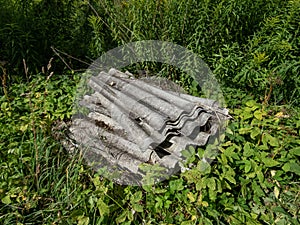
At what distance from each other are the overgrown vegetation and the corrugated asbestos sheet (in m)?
0.15

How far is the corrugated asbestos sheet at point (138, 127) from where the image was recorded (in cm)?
229

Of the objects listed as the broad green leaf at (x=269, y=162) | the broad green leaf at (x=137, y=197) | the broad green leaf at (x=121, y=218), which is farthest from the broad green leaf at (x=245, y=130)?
the broad green leaf at (x=121, y=218)

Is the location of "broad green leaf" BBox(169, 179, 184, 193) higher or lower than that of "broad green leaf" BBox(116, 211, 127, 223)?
higher

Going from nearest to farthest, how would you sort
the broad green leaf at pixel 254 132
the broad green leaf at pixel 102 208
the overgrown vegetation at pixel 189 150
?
the broad green leaf at pixel 102 208
the overgrown vegetation at pixel 189 150
the broad green leaf at pixel 254 132

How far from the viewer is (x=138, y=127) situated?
2.49m

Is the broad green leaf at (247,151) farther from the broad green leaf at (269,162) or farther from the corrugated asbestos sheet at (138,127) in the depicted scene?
the corrugated asbestos sheet at (138,127)

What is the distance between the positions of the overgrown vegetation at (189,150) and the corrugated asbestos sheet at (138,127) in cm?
15

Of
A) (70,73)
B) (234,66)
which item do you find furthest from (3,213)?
(234,66)

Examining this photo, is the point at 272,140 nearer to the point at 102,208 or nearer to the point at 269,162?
the point at 269,162

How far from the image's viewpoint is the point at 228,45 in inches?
128

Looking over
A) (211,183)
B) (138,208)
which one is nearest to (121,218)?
(138,208)

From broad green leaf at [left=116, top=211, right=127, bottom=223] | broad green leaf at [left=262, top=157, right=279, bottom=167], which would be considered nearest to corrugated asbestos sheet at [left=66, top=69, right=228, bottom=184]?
broad green leaf at [left=116, top=211, right=127, bottom=223]

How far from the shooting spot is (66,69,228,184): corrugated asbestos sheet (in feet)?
7.52

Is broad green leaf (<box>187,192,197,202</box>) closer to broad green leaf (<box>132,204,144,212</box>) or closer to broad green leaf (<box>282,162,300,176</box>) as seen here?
broad green leaf (<box>132,204,144,212</box>)
